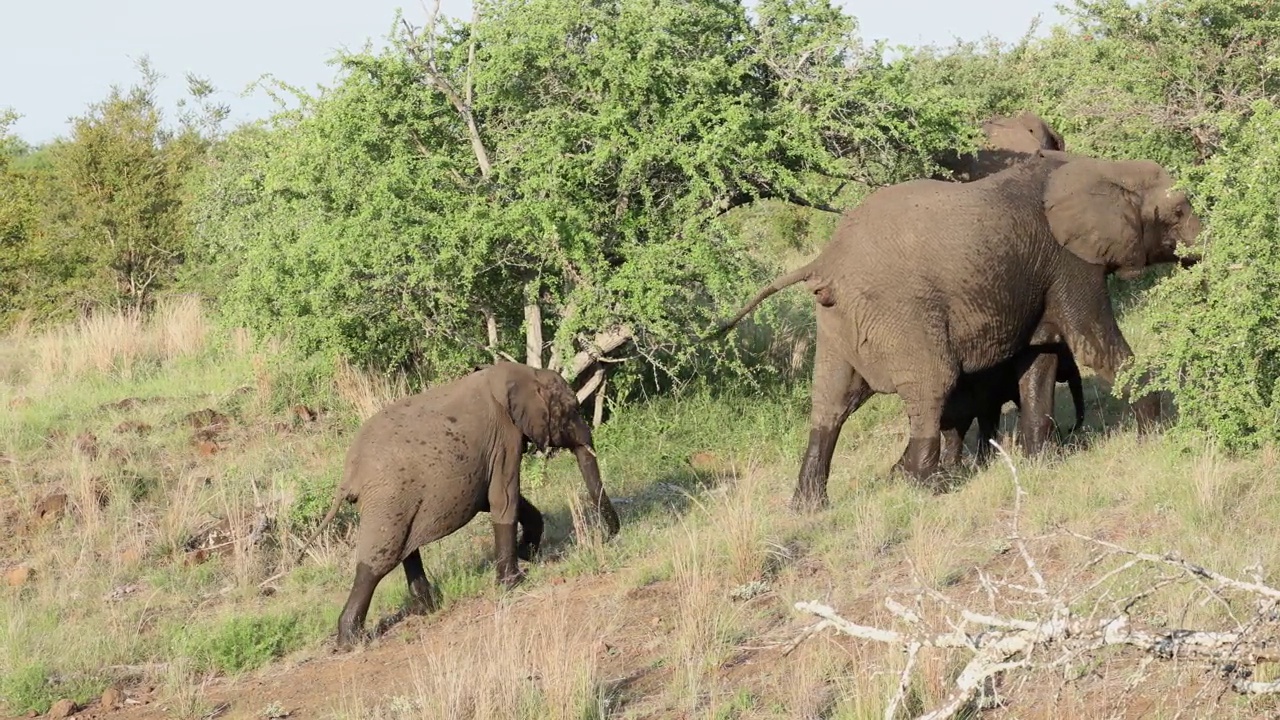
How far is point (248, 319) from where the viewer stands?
40.2 feet

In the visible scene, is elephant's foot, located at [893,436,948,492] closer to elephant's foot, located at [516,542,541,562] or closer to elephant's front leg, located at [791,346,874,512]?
elephant's front leg, located at [791,346,874,512]

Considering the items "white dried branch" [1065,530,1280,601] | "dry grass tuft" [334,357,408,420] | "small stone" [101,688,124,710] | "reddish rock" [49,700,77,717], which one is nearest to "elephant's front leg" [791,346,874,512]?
"dry grass tuft" [334,357,408,420]

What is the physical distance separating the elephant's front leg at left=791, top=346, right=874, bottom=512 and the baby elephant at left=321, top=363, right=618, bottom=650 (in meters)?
1.33

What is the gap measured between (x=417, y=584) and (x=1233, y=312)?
5019 mm

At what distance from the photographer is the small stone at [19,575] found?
32.3 feet

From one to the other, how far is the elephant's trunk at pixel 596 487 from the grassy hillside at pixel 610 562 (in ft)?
0.84

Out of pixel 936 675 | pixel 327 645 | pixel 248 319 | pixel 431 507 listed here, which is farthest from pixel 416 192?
pixel 936 675

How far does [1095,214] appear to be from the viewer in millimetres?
10359

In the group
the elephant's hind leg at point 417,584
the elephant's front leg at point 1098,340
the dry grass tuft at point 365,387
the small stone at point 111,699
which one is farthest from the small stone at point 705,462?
the small stone at point 111,699

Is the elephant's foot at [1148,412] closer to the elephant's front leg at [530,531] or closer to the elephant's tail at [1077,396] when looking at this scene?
the elephant's tail at [1077,396]

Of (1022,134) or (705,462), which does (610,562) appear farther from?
A: (1022,134)

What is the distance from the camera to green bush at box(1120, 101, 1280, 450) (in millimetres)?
8797

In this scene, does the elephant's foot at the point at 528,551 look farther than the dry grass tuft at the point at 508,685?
Yes

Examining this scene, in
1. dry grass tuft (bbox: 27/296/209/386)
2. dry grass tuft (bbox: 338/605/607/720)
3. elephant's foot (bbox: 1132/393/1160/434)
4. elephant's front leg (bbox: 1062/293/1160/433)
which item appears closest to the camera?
dry grass tuft (bbox: 338/605/607/720)
